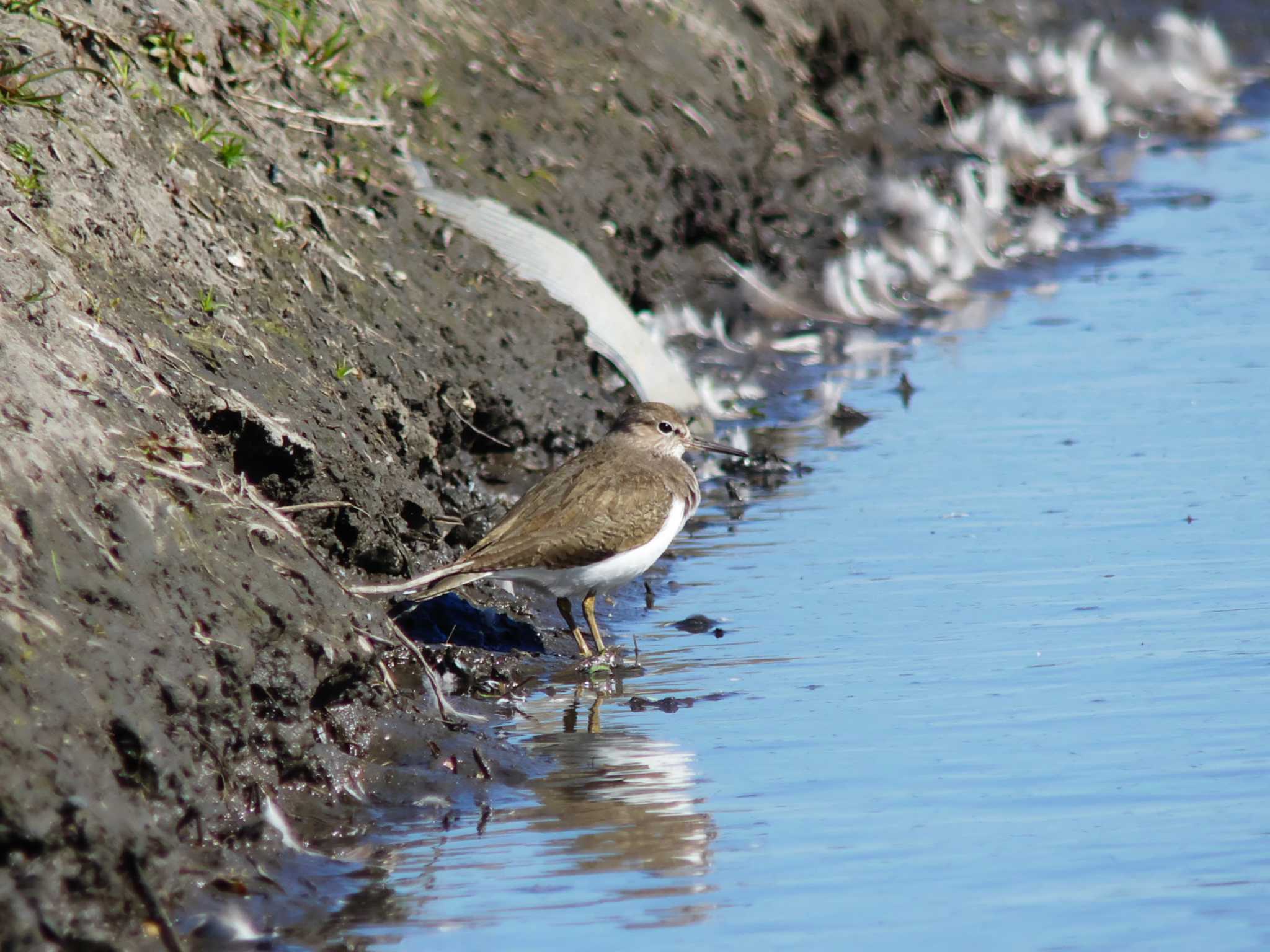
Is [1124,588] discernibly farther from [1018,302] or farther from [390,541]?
[1018,302]

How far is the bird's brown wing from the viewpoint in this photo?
6.99m

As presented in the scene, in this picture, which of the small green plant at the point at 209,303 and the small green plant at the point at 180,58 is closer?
the small green plant at the point at 209,303

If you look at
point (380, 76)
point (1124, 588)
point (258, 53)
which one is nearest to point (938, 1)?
point (380, 76)

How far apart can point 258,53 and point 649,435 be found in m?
2.64

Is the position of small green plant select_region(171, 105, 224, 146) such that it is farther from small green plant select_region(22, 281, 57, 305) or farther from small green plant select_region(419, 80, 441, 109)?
small green plant select_region(419, 80, 441, 109)

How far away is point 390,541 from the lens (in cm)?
677

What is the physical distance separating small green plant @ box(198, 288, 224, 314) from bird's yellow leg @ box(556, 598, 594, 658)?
5.89 ft

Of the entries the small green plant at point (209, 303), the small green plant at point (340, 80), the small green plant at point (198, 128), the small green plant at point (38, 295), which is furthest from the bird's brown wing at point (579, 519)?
the small green plant at point (340, 80)

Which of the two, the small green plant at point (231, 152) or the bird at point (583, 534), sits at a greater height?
the small green plant at point (231, 152)

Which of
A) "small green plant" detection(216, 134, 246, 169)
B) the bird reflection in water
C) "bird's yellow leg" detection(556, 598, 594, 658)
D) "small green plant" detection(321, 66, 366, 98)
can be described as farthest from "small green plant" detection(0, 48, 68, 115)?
the bird reflection in water

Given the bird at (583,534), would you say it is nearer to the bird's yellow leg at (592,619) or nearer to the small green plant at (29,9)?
the bird's yellow leg at (592,619)

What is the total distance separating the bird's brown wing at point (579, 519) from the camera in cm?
699

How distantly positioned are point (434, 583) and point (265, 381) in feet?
3.19

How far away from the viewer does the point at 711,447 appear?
8648 millimetres
